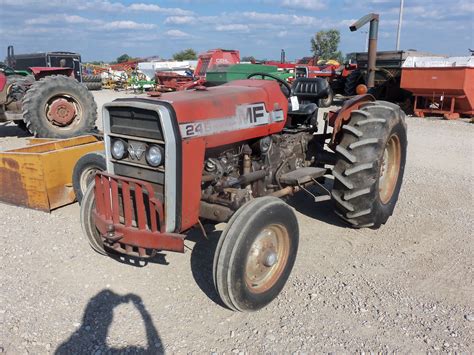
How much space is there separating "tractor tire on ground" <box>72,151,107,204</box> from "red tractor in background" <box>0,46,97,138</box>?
3.21 metres

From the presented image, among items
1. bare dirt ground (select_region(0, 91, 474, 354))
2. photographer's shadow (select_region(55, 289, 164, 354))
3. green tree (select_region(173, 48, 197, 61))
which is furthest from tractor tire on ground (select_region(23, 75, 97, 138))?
green tree (select_region(173, 48, 197, 61))

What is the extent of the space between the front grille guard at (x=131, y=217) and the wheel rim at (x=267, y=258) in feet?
1.83

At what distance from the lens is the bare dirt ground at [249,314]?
9.26 feet

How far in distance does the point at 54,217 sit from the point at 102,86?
24393mm

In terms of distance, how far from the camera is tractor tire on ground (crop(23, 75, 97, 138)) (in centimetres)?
786

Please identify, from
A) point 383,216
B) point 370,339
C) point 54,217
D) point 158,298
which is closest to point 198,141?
point 158,298

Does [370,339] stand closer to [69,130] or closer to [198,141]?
[198,141]

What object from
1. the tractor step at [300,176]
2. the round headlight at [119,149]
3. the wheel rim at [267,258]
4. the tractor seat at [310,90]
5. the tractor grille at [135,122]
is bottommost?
the wheel rim at [267,258]

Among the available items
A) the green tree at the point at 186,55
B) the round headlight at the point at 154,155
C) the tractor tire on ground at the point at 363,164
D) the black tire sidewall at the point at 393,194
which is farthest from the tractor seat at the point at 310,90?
the green tree at the point at 186,55

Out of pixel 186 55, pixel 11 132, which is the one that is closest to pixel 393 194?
pixel 11 132

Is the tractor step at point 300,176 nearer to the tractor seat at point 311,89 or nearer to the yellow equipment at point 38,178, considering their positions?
the tractor seat at point 311,89

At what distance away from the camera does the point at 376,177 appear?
155 inches

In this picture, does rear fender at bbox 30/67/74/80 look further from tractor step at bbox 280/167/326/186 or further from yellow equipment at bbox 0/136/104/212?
tractor step at bbox 280/167/326/186

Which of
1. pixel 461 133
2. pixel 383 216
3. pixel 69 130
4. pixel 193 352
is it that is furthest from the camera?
Result: pixel 461 133
